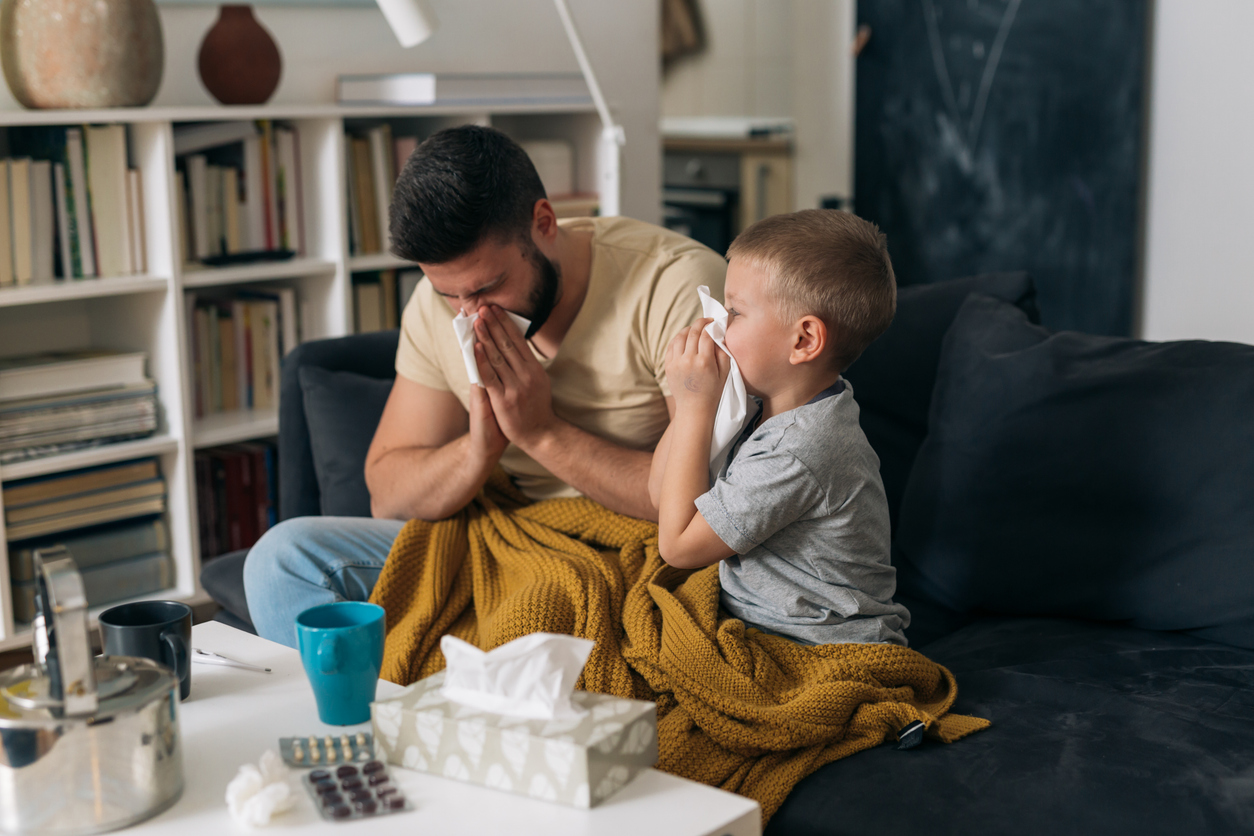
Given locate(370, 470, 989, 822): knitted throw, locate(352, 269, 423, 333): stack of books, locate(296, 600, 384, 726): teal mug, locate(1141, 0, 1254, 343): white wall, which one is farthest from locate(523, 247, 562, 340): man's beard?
locate(1141, 0, 1254, 343): white wall

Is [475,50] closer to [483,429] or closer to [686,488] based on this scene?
[483,429]

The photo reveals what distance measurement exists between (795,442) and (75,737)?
73cm

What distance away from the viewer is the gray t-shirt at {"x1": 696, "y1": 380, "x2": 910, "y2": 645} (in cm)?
124

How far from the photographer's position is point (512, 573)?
5.03 ft

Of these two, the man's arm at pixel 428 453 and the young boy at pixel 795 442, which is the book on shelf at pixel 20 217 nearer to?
the man's arm at pixel 428 453

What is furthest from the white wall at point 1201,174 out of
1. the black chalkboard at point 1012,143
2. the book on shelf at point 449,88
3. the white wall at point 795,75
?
the book on shelf at point 449,88

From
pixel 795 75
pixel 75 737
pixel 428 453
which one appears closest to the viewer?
pixel 75 737

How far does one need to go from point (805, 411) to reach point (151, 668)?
0.70 m

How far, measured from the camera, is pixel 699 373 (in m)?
1.30

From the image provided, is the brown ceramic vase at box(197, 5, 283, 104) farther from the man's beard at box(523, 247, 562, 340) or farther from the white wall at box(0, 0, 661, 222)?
the man's beard at box(523, 247, 562, 340)

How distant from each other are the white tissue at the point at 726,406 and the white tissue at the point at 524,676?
400 millimetres

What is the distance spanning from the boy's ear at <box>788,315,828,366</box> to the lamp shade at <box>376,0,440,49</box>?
3.73 feet

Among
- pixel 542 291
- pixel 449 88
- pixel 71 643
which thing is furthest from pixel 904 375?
pixel 449 88

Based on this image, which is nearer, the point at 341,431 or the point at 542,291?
the point at 542,291
